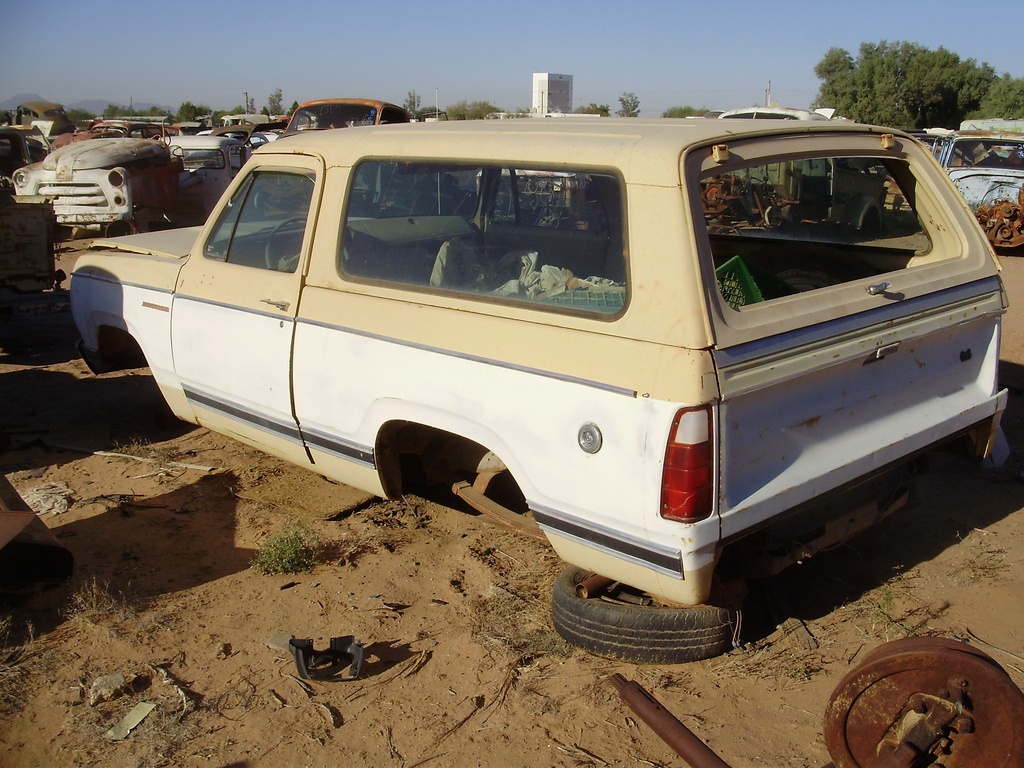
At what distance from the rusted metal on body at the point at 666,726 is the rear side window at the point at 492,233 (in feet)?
4.01

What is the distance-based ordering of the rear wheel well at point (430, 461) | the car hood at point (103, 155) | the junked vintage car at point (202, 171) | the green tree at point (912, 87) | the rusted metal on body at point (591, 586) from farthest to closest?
the green tree at point (912, 87)
the junked vintage car at point (202, 171)
the car hood at point (103, 155)
the rear wheel well at point (430, 461)
the rusted metal on body at point (591, 586)

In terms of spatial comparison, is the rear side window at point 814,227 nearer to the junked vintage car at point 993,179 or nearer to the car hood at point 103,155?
the junked vintage car at point 993,179

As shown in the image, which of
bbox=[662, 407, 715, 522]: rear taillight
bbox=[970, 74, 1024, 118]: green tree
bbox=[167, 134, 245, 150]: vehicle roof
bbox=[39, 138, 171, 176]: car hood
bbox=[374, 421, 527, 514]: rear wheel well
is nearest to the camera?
bbox=[662, 407, 715, 522]: rear taillight

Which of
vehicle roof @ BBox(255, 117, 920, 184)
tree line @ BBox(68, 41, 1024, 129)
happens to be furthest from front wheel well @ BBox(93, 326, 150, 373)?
tree line @ BBox(68, 41, 1024, 129)

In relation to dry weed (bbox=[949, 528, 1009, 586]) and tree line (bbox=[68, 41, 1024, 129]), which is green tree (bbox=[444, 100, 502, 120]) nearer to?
tree line (bbox=[68, 41, 1024, 129])

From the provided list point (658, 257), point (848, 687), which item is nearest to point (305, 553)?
point (658, 257)

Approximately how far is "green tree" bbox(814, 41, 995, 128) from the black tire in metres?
40.4

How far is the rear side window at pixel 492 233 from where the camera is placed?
9.64 ft

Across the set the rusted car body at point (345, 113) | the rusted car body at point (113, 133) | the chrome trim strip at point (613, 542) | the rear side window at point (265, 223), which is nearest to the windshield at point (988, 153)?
the rusted car body at point (345, 113)

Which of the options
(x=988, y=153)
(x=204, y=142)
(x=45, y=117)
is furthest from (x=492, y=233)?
(x=45, y=117)

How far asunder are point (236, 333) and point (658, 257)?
2.17 meters

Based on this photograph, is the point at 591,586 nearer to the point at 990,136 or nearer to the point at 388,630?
the point at 388,630

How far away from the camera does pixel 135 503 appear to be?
4555 mm

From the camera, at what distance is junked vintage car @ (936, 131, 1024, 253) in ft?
43.6
